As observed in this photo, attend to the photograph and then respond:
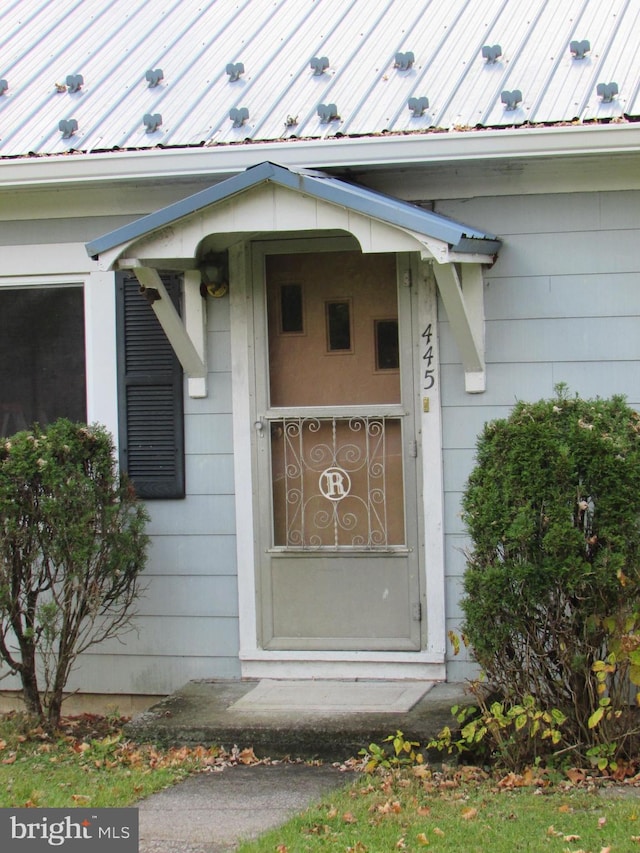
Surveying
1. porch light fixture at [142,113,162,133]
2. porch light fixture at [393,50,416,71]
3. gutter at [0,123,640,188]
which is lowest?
gutter at [0,123,640,188]

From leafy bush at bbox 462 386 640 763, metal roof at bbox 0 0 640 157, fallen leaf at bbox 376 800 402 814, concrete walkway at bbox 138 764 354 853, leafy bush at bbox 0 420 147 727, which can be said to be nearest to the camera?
concrete walkway at bbox 138 764 354 853

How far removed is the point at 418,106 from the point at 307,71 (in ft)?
3.23

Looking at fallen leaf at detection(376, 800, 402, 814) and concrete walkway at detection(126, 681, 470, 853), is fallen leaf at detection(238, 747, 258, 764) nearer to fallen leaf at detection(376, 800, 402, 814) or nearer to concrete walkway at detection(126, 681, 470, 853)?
concrete walkway at detection(126, 681, 470, 853)

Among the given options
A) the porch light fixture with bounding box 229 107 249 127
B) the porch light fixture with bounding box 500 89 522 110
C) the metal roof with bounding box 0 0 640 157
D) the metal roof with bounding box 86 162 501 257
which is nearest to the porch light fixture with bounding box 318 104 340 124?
the metal roof with bounding box 0 0 640 157

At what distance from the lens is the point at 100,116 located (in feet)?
22.0

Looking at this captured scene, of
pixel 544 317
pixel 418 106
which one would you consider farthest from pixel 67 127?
pixel 544 317

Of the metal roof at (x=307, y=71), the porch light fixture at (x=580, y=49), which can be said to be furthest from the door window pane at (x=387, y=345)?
the porch light fixture at (x=580, y=49)

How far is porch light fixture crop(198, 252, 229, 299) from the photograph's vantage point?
622 centimetres

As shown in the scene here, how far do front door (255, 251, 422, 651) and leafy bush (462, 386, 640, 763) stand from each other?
1122mm

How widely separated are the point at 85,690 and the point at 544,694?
2755 mm

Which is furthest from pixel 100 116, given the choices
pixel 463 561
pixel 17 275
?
pixel 463 561

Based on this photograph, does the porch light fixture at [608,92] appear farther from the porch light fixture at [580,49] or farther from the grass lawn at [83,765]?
the grass lawn at [83,765]

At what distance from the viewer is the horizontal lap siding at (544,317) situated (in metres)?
5.85

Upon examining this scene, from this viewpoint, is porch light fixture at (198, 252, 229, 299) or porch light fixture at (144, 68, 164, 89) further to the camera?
porch light fixture at (144, 68, 164, 89)
